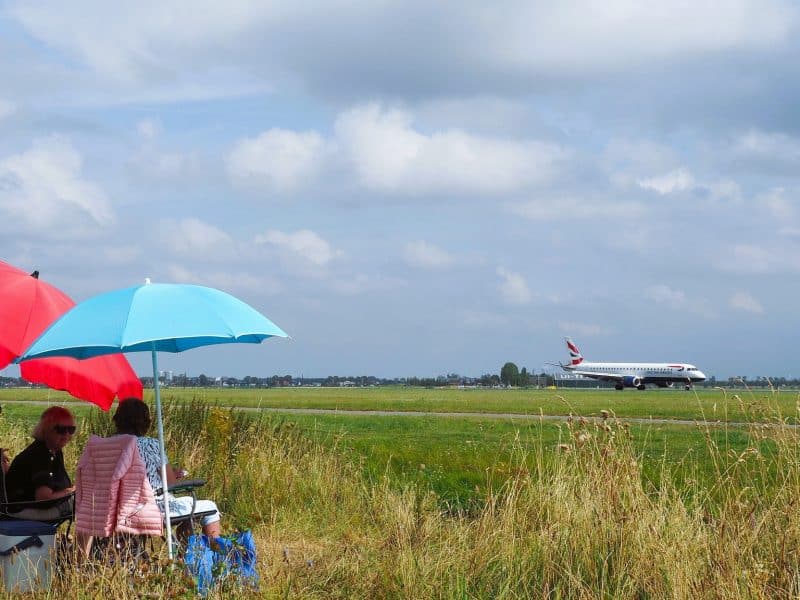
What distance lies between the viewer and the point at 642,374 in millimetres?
105125

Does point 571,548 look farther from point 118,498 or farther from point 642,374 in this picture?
point 642,374

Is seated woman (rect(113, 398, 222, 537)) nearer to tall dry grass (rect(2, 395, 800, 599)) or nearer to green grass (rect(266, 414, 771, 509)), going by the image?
tall dry grass (rect(2, 395, 800, 599))

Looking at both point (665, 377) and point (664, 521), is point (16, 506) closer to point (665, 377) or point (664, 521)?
point (664, 521)

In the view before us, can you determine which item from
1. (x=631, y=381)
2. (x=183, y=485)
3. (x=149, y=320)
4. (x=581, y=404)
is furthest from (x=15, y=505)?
(x=631, y=381)

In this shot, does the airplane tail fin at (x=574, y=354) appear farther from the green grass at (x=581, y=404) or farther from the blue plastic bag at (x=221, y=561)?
the blue plastic bag at (x=221, y=561)

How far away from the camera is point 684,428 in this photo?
2447 cm

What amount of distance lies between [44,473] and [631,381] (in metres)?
99.1

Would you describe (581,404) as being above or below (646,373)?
below

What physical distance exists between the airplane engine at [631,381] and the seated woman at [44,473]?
9598 centimetres

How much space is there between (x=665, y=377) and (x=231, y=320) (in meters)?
100

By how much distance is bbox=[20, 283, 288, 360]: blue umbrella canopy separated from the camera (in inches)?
230

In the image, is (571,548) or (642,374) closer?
(571,548)

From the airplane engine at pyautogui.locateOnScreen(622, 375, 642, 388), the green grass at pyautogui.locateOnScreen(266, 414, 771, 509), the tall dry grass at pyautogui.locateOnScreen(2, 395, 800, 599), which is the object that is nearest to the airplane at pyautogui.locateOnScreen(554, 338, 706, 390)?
the airplane engine at pyautogui.locateOnScreen(622, 375, 642, 388)

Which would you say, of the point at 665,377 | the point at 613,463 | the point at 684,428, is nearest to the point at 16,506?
the point at 613,463
